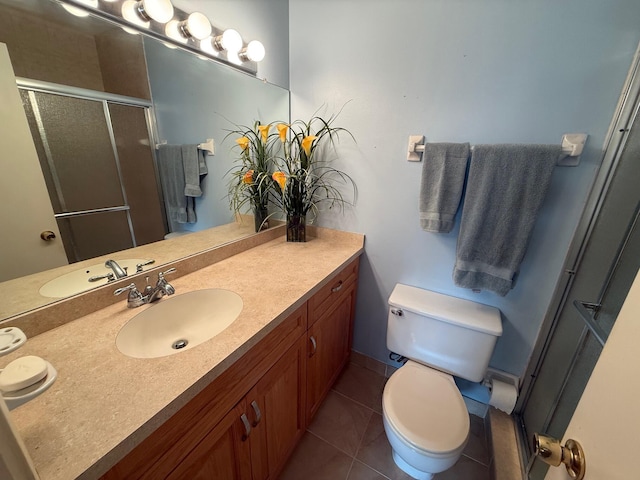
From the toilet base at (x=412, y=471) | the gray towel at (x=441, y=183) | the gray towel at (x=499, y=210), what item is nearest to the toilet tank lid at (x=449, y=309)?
the gray towel at (x=499, y=210)

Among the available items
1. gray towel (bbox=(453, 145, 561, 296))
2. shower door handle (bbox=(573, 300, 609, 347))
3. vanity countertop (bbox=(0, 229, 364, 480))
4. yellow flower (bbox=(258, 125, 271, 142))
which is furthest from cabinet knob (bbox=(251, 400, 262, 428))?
yellow flower (bbox=(258, 125, 271, 142))

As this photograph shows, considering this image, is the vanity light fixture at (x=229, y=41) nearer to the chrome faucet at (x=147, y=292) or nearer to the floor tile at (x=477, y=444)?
the chrome faucet at (x=147, y=292)

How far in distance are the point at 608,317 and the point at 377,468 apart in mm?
1171

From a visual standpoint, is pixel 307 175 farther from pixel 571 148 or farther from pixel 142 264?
pixel 571 148

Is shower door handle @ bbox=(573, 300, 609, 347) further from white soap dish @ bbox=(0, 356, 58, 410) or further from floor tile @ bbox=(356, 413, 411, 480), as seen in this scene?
white soap dish @ bbox=(0, 356, 58, 410)

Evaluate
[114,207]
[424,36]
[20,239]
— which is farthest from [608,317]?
[20,239]

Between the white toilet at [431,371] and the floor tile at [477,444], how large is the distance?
31 centimetres

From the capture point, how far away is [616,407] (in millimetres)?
379

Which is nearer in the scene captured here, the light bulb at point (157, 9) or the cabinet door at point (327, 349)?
the light bulb at point (157, 9)

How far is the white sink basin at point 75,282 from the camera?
821mm

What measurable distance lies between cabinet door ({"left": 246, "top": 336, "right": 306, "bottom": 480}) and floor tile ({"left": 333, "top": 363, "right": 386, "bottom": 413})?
481mm

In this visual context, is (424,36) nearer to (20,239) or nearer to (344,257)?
(344,257)

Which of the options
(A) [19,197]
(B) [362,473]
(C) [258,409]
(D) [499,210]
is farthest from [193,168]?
(B) [362,473]

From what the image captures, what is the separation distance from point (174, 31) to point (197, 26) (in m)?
0.09
